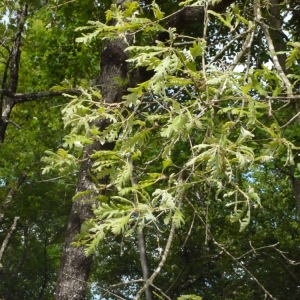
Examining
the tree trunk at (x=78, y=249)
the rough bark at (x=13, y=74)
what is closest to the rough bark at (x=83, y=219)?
the tree trunk at (x=78, y=249)

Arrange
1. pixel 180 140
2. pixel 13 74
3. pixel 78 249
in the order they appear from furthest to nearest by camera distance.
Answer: pixel 13 74
pixel 180 140
pixel 78 249

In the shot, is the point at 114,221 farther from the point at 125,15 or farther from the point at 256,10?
the point at 256,10

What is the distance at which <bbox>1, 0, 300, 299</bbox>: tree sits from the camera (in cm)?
218

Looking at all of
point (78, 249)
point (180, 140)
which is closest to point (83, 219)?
point (78, 249)

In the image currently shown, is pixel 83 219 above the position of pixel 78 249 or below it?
above

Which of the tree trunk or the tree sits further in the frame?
the tree trunk

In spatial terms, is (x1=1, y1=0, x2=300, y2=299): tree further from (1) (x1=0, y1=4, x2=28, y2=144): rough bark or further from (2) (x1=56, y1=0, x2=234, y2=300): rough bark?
(1) (x1=0, y1=4, x2=28, y2=144): rough bark

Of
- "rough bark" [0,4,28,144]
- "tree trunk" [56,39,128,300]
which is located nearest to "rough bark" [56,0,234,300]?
"tree trunk" [56,39,128,300]

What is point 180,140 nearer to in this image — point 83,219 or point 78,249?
point 83,219

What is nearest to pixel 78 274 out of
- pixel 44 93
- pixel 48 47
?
pixel 44 93

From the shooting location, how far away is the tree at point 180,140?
2.18m

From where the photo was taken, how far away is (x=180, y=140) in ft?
21.9

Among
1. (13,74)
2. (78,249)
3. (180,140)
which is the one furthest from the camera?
(13,74)

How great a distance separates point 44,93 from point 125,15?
3.56 m
